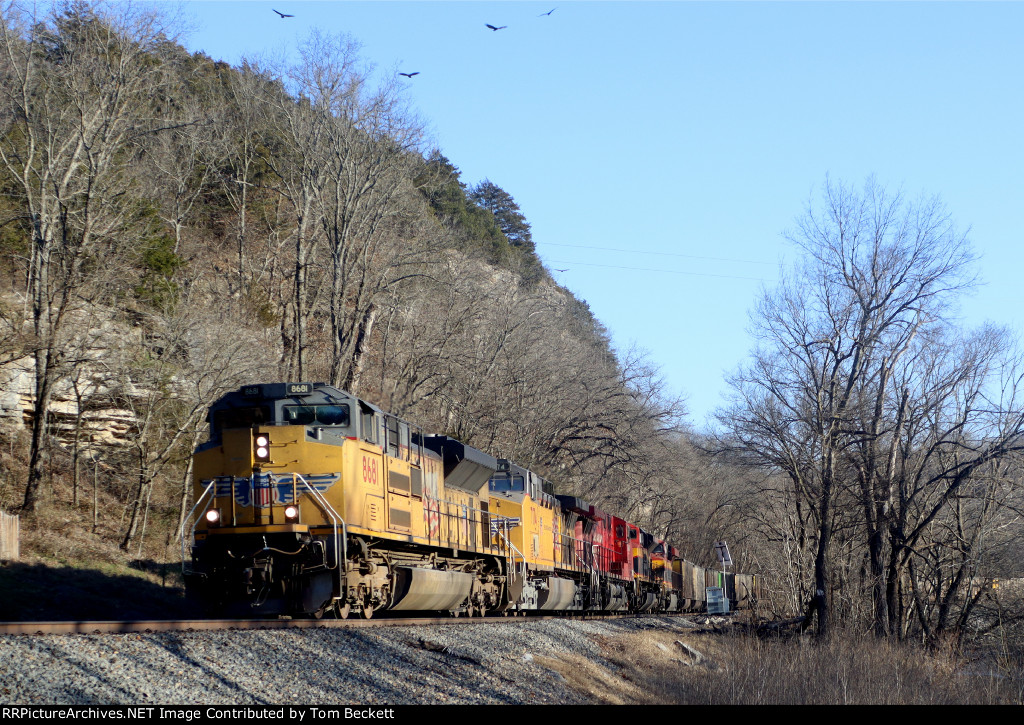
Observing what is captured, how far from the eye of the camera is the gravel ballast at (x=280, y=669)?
6934 millimetres

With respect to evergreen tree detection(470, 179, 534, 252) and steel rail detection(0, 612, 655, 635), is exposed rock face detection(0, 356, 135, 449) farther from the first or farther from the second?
evergreen tree detection(470, 179, 534, 252)

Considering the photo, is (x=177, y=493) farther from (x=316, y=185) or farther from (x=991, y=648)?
(x=991, y=648)

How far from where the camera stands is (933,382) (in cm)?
2494

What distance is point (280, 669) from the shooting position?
28.1 feet


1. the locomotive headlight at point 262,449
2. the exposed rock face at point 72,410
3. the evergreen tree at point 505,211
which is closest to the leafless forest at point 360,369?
the exposed rock face at point 72,410

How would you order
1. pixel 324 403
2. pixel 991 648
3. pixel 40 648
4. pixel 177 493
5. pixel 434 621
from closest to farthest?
pixel 40 648, pixel 324 403, pixel 434 621, pixel 991 648, pixel 177 493

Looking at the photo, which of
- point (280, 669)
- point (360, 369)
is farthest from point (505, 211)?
point (280, 669)

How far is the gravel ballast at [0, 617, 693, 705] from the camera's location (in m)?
6.93

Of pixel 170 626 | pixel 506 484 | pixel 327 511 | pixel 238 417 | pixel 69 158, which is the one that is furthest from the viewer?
pixel 69 158

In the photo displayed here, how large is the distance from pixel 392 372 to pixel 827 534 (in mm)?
19919

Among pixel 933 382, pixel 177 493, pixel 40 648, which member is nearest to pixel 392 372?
pixel 177 493

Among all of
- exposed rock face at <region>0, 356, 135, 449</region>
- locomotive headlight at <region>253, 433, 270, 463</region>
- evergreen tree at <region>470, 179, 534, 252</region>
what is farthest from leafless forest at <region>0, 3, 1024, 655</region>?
evergreen tree at <region>470, 179, 534, 252</region>

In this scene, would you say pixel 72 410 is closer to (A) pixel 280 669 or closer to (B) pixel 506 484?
(B) pixel 506 484
